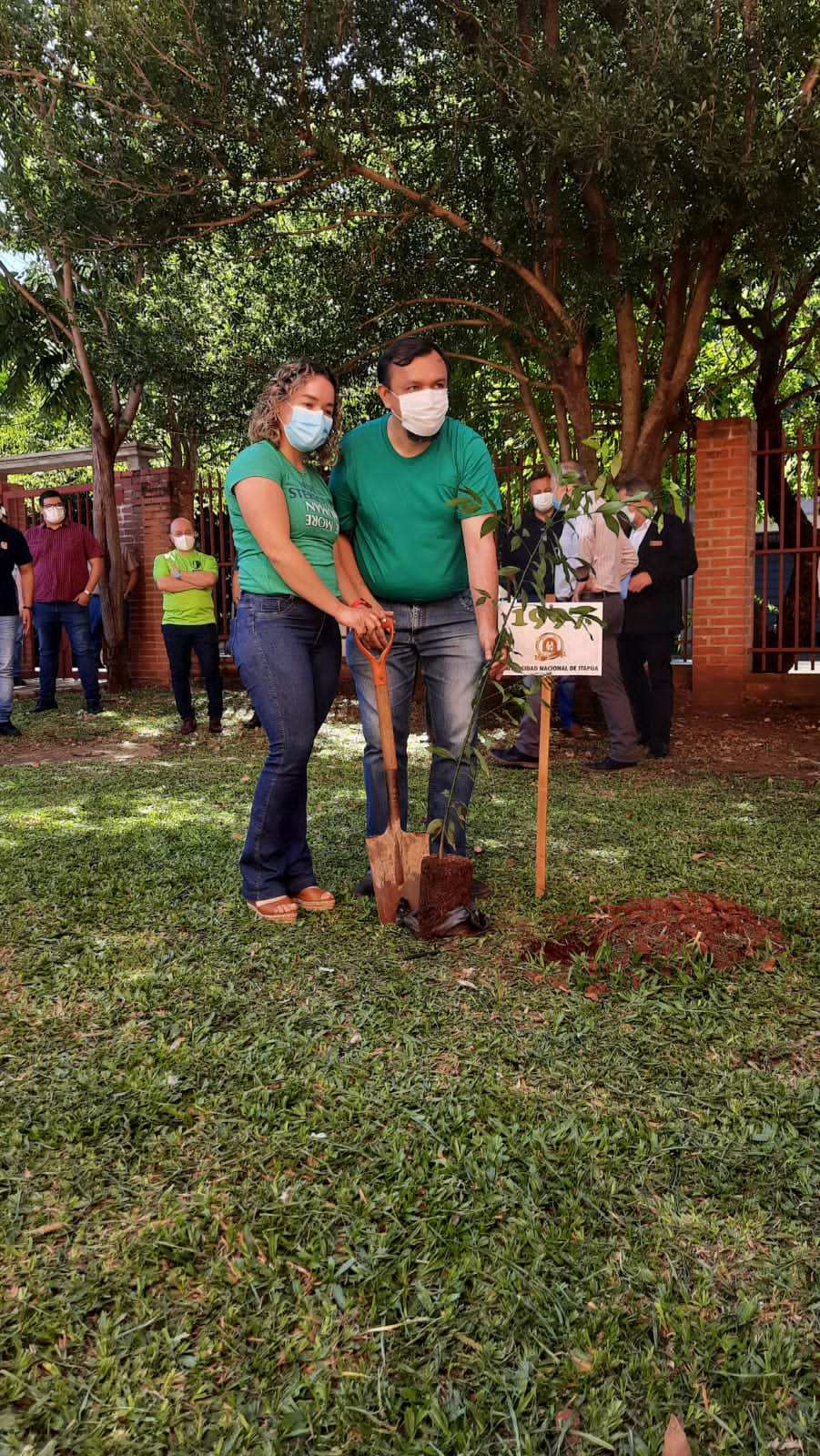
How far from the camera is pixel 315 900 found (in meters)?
3.72

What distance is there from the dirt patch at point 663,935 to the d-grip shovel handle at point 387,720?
0.69 m

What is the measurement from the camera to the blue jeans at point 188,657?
8555mm

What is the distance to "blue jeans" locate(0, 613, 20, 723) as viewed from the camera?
8.51 metres

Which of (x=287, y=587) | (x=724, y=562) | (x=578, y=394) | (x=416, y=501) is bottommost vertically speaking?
(x=287, y=587)

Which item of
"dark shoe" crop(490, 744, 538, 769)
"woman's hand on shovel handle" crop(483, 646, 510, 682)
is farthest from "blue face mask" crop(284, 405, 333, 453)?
"dark shoe" crop(490, 744, 538, 769)

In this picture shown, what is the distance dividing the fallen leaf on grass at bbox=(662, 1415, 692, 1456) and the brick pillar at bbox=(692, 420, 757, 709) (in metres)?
8.99

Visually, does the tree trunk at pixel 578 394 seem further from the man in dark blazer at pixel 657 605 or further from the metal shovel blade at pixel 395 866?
the metal shovel blade at pixel 395 866

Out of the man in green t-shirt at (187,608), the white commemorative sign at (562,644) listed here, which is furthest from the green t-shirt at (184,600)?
the white commemorative sign at (562,644)

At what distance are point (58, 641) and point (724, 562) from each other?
7.02m

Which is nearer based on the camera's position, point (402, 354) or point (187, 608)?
point (402, 354)

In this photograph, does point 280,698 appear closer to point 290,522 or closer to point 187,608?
point 290,522

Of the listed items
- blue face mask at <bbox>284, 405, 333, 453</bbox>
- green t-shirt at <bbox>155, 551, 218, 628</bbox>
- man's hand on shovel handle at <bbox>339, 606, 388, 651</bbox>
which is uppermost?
blue face mask at <bbox>284, 405, 333, 453</bbox>

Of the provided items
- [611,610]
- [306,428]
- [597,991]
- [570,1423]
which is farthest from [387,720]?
[611,610]

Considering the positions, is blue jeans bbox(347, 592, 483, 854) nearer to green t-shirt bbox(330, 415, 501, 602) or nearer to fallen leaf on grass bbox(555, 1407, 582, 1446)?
green t-shirt bbox(330, 415, 501, 602)
